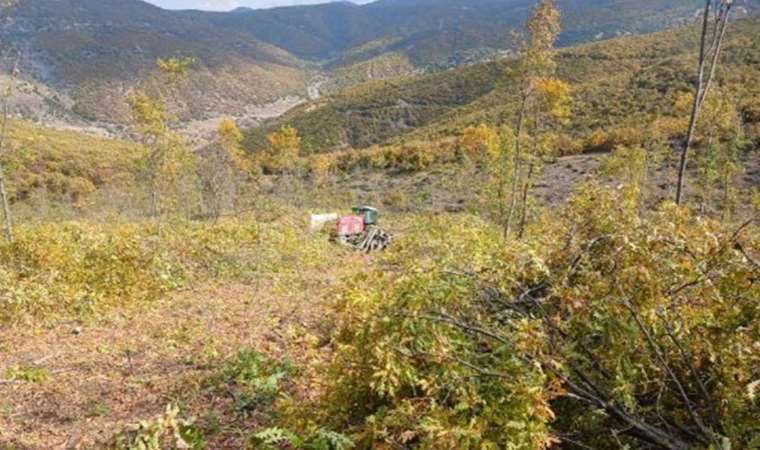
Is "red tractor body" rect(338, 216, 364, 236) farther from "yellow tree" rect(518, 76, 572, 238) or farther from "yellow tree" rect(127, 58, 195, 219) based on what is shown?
"yellow tree" rect(518, 76, 572, 238)

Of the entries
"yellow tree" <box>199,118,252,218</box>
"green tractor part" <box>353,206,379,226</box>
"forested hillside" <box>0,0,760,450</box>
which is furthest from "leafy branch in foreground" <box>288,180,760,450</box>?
"yellow tree" <box>199,118,252,218</box>

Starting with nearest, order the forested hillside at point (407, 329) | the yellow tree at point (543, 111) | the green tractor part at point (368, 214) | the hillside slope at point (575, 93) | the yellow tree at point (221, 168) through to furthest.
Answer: the forested hillside at point (407, 329) → the yellow tree at point (543, 111) → the green tractor part at point (368, 214) → the yellow tree at point (221, 168) → the hillside slope at point (575, 93)

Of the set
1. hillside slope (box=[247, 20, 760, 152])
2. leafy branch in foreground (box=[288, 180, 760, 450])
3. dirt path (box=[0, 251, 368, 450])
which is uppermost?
leafy branch in foreground (box=[288, 180, 760, 450])

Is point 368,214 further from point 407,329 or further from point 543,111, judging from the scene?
point 407,329

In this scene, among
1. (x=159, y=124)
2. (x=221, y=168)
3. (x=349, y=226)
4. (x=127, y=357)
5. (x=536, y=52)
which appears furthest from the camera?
(x=221, y=168)

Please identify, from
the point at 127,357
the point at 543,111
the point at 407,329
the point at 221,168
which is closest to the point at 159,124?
the point at 543,111

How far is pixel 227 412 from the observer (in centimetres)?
608

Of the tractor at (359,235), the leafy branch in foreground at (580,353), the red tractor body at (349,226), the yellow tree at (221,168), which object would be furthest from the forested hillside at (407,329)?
the yellow tree at (221,168)

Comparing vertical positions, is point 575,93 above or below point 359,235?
below

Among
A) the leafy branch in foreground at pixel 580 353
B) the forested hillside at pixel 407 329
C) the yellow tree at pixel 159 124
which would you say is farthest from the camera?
the yellow tree at pixel 159 124

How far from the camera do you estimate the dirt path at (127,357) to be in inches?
237

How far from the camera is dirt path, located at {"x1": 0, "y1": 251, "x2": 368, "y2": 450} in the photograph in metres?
6.01

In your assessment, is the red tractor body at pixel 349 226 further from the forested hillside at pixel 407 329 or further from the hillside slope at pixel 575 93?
the hillside slope at pixel 575 93

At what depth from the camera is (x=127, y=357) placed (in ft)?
27.2
